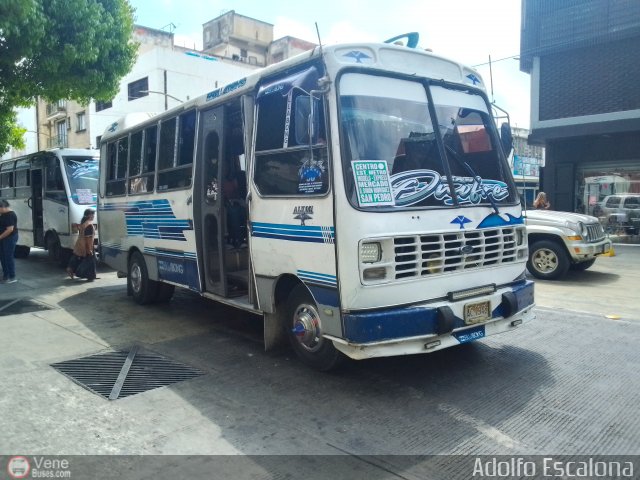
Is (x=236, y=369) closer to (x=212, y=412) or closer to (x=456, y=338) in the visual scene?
(x=212, y=412)

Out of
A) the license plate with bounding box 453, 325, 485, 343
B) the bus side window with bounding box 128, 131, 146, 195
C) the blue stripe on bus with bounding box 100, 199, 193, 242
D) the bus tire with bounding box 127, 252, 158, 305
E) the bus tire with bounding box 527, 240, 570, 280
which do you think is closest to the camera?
the license plate with bounding box 453, 325, 485, 343

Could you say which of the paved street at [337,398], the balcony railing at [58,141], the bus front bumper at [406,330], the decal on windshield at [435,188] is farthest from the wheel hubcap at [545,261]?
the balcony railing at [58,141]

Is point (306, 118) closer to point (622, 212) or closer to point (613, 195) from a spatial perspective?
point (622, 212)

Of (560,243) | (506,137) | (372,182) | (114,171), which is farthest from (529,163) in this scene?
(372,182)

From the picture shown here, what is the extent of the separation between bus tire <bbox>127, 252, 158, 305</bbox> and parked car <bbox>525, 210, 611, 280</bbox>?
6452mm

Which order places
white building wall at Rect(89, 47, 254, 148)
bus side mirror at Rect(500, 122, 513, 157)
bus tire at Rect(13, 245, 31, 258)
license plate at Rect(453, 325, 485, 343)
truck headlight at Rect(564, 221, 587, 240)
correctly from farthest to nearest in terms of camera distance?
1. white building wall at Rect(89, 47, 254, 148)
2. bus tire at Rect(13, 245, 31, 258)
3. truck headlight at Rect(564, 221, 587, 240)
4. bus side mirror at Rect(500, 122, 513, 157)
5. license plate at Rect(453, 325, 485, 343)

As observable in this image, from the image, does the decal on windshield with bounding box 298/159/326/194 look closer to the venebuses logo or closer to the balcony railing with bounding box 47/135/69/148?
the venebuses logo

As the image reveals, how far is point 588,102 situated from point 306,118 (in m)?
14.9

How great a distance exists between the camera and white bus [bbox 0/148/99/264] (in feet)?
40.5

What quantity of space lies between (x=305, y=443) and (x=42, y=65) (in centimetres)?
1023

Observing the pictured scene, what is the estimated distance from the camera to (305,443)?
3705mm

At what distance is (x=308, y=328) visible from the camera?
4.84 metres

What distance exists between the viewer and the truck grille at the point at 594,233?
9.82 meters

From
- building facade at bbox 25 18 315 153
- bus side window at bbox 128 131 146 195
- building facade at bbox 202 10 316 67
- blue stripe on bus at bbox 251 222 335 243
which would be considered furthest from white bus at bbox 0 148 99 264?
building facade at bbox 202 10 316 67
